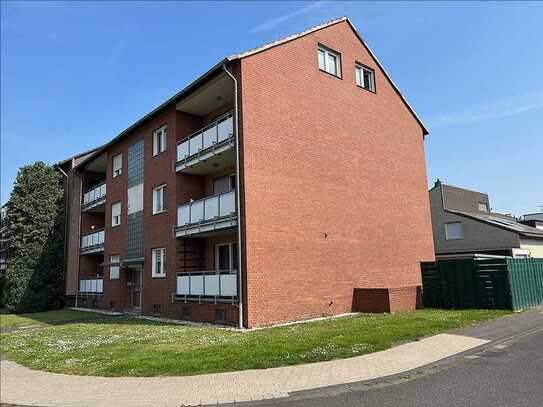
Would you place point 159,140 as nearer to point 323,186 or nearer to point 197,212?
point 197,212

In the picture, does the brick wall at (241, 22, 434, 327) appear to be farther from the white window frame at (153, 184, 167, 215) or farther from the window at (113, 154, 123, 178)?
the window at (113, 154, 123, 178)

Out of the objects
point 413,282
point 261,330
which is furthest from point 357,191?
point 261,330

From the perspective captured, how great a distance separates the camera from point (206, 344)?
35.9ft

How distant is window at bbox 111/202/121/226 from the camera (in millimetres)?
24109

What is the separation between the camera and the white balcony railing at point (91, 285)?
2508 centimetres

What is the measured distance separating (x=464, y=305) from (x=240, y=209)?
30.4 feet

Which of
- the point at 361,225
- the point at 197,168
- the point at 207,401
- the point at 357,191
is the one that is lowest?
the point at 207,401

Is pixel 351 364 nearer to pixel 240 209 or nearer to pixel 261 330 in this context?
pixel 261 330

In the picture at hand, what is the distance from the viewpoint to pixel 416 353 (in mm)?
8992

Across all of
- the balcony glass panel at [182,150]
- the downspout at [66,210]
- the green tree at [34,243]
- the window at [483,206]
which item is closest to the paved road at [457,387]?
the balcony glass panel at [182,150]

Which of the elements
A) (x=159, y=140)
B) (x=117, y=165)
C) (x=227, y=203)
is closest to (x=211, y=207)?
(x=227, y=203)

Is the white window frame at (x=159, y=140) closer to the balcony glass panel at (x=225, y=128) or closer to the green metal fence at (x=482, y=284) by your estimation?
the balcony glass panel at (x=225, y=128)

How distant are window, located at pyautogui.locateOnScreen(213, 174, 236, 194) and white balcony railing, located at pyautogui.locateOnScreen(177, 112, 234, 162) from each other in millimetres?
1691

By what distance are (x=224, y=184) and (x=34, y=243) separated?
16109 millimetres
